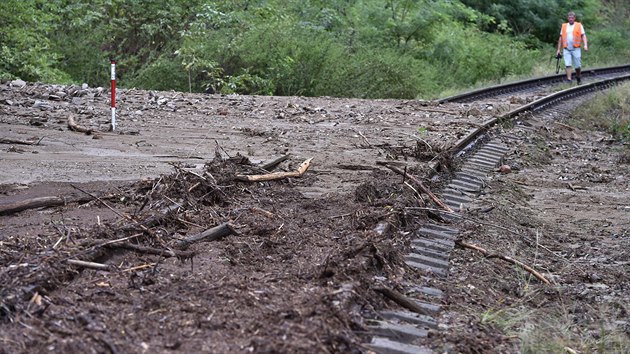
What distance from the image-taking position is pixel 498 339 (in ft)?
16.3

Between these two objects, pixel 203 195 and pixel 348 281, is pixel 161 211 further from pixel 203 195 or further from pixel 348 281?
pixel 348 281

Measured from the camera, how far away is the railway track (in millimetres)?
4637

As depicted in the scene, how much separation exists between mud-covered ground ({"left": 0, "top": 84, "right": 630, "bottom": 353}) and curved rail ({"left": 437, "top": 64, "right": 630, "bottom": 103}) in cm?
496

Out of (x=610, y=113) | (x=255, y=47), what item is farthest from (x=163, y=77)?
(x=610, y=113)

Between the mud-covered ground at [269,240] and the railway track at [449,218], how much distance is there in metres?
0.11

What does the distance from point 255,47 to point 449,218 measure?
39.9ft

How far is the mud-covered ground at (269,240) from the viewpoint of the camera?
4.36 m

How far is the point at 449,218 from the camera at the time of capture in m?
7.56

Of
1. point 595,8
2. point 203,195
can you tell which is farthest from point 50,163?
point 595,8

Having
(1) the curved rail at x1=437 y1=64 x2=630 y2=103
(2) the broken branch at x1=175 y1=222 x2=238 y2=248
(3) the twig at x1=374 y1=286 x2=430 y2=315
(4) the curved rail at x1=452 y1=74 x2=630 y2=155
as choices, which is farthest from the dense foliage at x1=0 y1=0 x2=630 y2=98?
(3) the twig at x1=374 y1=286 x2=430 y2=315

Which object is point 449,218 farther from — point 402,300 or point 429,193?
point 402,300

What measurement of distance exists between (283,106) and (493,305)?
29.1ft

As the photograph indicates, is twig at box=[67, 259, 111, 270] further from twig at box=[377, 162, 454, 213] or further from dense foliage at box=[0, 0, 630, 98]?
dense foliage at box=[0, 0, 630, 98]

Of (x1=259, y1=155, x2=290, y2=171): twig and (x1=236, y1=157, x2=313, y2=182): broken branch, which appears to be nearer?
(x1=236, y1=157, x2=313, y2=182): broken branch
